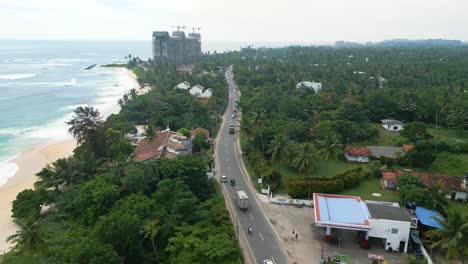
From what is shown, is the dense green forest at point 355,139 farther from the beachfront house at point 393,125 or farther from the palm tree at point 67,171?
the palm tree at point 67,171

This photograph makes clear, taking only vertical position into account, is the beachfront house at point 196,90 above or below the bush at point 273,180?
above

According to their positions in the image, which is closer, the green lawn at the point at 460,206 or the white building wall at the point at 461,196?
the green lawn at the point at 460,206

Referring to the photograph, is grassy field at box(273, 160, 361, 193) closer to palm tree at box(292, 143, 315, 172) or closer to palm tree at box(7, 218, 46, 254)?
palm tree at box(292, 143, 315, 172)

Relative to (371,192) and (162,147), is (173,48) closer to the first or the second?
(162,147)

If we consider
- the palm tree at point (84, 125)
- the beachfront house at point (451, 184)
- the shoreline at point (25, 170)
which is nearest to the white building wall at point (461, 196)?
the beachfront house at point (451, 184)

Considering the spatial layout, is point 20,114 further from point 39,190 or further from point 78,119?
point 39,190

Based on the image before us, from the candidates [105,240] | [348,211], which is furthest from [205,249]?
[348,211]
